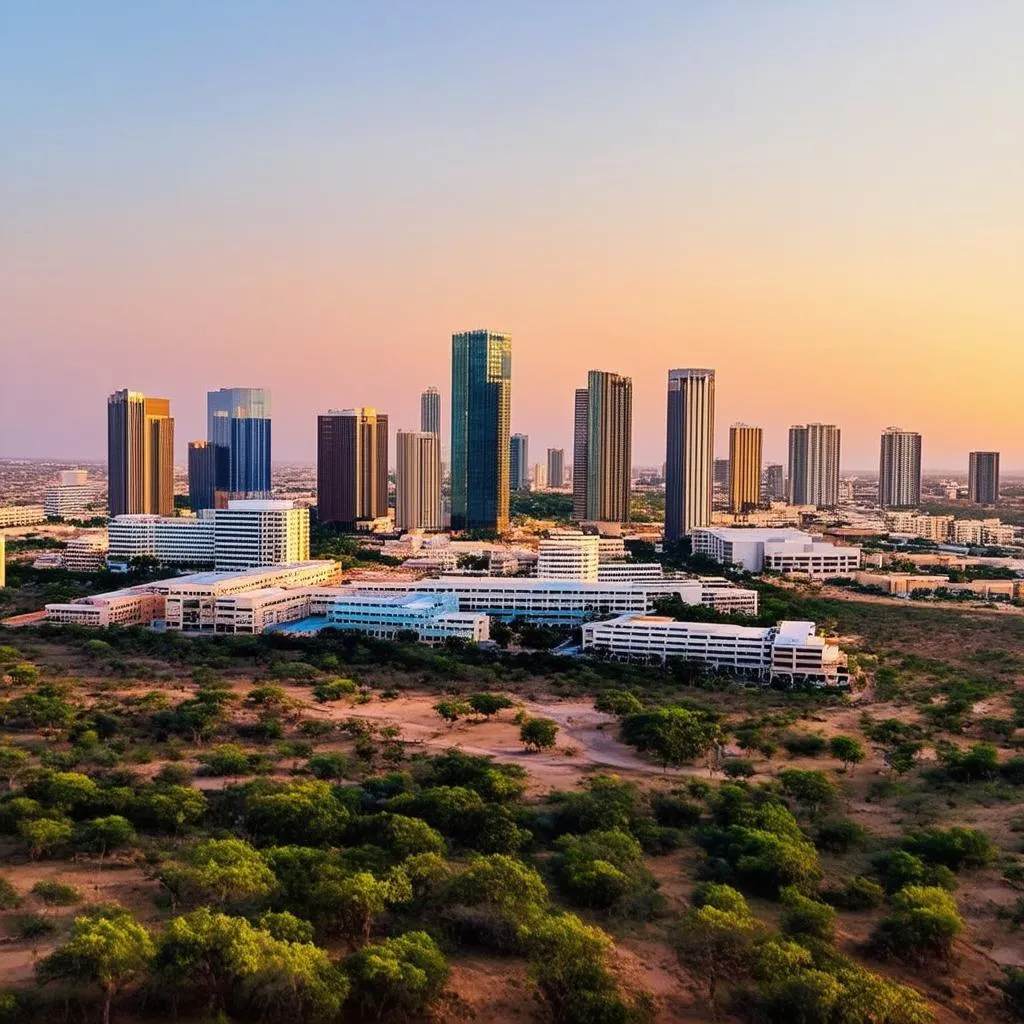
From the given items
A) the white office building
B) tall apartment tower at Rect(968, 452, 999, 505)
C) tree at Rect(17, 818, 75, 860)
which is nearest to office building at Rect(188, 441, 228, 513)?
the white office building

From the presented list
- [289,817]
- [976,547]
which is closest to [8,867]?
[289,817]

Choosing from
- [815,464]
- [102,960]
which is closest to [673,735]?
[102,960]

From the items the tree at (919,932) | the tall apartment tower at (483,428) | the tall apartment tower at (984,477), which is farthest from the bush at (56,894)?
the tall apartment tower at (984,477)

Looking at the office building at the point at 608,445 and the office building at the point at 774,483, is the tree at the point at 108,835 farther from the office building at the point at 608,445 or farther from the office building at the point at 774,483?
the office building at the point at 774,483

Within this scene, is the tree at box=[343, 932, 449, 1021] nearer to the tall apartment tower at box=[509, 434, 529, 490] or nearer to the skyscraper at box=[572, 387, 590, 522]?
the skyscraper at box=[572, 387, 590, 522]

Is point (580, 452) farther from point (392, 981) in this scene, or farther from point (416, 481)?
point (392, 981)
